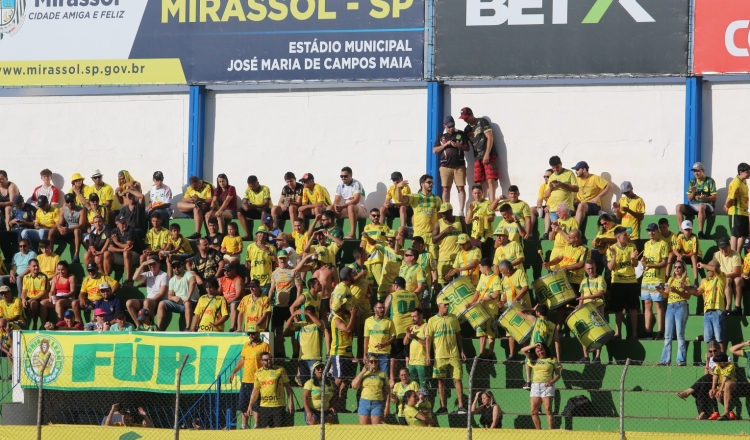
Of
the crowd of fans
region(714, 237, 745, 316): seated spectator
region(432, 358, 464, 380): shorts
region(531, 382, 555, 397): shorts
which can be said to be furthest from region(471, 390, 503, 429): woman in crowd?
region(714, 237, 745, 316): seated spectator

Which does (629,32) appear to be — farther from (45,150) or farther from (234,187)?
(45,150)

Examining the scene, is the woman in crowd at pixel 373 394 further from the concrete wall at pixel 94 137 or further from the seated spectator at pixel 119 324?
the concrete wall at pixel 94 137

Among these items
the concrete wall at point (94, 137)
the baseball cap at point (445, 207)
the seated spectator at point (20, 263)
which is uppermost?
the concrete wall at point (94, 137)

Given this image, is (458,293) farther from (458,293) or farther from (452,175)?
(452,175)

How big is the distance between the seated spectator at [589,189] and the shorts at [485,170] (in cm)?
147

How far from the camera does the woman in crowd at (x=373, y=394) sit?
16.3 meters

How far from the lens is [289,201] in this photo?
870 inches

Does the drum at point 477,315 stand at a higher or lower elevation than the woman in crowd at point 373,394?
higher

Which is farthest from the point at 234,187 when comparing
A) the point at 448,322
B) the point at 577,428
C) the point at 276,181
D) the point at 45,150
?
the point at 577,428

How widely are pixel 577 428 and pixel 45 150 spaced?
1346cm

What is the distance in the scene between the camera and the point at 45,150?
25.1 meters

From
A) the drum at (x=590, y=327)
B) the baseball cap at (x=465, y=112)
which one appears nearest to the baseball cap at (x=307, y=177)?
the baseball cap at (x=465, y=112)

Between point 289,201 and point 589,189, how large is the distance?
5348 mm

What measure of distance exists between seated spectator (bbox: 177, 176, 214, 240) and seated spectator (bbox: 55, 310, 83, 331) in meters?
3.17
